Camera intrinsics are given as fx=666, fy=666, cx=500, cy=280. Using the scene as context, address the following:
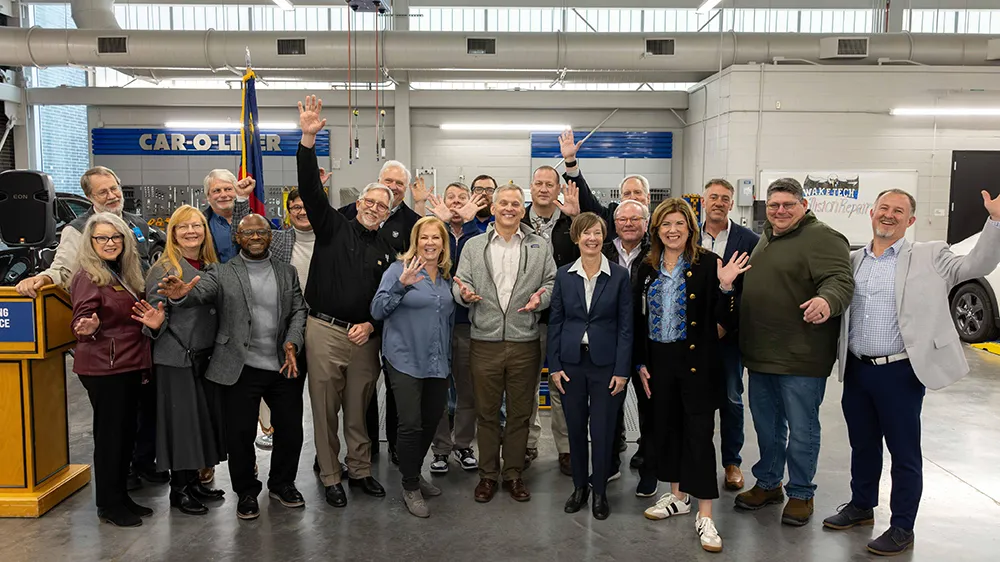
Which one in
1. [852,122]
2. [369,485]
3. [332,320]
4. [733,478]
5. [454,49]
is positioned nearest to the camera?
[332,320]

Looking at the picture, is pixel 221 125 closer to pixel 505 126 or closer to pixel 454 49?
pixel 505 126

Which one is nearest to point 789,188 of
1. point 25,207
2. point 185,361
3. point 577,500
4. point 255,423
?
point 577,500

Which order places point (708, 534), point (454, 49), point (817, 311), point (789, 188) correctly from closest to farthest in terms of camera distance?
point (817, 311) < point (708, 534) < point (789, 188) < point (454, 49)

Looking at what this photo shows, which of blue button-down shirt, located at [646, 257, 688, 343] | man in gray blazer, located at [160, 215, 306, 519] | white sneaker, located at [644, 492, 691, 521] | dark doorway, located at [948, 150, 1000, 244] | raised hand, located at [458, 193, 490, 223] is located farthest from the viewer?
dark doorway, located at [948, 150, 1000, 244]

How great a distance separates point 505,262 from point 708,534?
1.66m

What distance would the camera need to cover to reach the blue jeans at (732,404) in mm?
3678

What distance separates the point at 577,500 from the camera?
3.49 meters

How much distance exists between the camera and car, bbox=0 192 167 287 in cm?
625

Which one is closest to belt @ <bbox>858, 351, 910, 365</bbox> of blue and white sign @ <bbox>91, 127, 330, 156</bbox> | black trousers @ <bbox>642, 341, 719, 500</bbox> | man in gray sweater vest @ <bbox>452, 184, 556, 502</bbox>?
black trousers @ <bbox>642, 341, 719, 500</bbox>

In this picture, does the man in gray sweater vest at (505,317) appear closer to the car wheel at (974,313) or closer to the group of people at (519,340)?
the group of people at (519,340)

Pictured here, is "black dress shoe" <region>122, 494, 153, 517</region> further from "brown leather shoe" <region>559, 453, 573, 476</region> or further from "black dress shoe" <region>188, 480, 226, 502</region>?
"brown leather shoe" <region>559, 453, 573, 476</region>

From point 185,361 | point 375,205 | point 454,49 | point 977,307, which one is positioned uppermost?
point 454,49

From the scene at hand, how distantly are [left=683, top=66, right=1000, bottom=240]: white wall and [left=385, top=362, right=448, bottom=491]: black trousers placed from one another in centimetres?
770

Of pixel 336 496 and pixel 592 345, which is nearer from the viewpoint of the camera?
pixel 592 345
